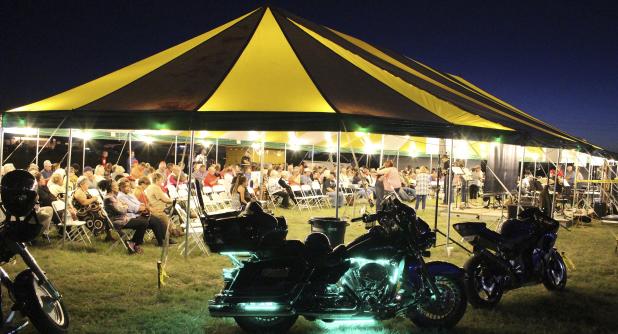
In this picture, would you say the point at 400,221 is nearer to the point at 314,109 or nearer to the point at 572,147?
the point at 314,109

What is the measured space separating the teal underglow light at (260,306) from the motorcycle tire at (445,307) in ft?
4.57

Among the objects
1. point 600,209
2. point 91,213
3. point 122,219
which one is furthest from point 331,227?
point 600,209

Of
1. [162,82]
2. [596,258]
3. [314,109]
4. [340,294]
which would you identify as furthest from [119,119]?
[596,258]

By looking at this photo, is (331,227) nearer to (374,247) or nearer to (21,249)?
(374,247)

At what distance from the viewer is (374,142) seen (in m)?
18.2

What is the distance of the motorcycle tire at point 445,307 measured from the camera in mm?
4953

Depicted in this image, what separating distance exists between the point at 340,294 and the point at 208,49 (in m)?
5.45

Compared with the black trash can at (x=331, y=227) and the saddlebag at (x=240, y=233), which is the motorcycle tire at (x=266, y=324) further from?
the black trash can at (x=331, y=227)

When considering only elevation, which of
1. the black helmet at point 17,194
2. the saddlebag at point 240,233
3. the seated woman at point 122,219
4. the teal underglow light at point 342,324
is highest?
the black helmet at point 17,194

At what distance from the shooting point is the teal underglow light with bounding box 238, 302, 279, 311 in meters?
4.34

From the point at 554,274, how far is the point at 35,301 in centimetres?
592

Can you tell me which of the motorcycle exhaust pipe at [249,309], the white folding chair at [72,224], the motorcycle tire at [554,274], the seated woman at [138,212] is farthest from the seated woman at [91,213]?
the motorcycle tire at [554,274]

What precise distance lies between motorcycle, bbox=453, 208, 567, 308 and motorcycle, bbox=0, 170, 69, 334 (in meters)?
4.05

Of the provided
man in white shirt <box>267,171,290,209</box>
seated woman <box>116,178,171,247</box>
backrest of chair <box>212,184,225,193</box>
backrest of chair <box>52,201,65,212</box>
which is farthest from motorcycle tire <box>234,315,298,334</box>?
man in white shirt <box>267,171,290,209</box>
